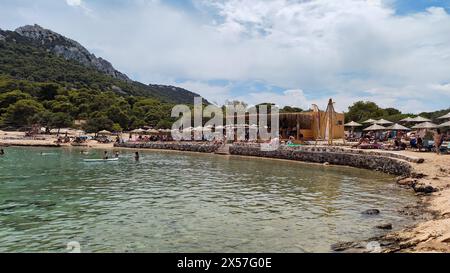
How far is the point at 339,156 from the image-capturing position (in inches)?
1215

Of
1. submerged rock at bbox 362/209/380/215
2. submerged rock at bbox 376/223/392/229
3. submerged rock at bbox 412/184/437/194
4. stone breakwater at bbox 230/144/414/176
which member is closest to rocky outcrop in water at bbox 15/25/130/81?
stone breakwater at bbox 230/144/414/176

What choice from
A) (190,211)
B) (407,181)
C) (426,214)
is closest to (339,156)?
(407,181)

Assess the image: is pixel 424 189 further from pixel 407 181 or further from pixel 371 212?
pixel 371 212

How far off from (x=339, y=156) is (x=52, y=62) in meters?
126

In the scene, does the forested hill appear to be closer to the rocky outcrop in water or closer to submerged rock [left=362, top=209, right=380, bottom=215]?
the rocky outcrop in water

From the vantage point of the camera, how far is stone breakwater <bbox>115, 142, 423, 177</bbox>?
78.6 ft

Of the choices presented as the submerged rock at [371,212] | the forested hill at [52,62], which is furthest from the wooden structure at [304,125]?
the forested hill at [52,62]

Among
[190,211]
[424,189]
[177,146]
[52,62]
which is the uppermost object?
[52,62]

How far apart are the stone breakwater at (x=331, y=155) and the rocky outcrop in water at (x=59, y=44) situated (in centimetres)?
12618

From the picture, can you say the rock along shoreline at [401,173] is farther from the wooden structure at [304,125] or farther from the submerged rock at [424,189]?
the wooden structure at [304,125]

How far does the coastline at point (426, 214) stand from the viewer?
7.71 meters

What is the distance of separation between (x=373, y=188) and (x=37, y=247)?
1589 centimetres

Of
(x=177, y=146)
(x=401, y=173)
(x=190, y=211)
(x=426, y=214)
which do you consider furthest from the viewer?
(x=177, y=146)

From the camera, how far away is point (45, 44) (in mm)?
153125
